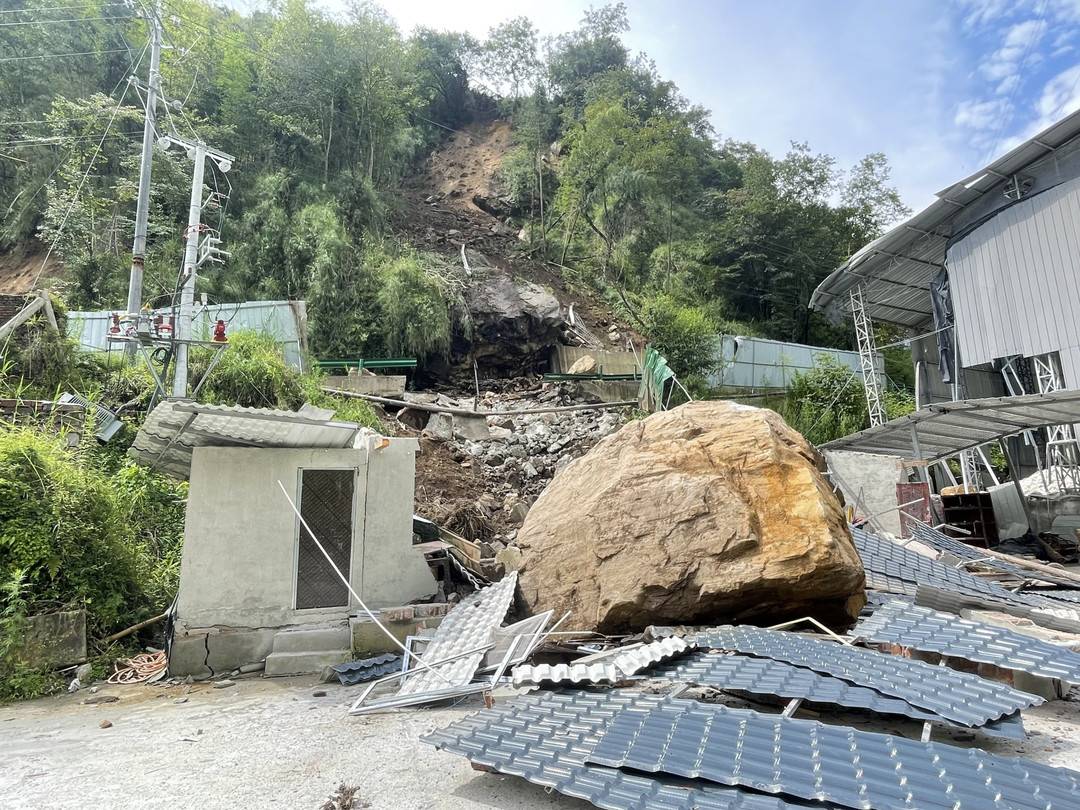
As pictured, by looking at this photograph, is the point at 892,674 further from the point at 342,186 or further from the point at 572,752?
the point at 342,186

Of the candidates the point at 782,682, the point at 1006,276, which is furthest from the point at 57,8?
the point at 1006,276

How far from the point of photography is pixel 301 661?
646 centimetres

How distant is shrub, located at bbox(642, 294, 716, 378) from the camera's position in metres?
19.7

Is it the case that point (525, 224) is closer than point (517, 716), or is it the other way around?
point (517, 716)

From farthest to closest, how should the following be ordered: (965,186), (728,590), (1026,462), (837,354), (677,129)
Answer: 1. (677,129)
2. (837,354)
3. (1026,462)
4. (965,186)
5. (728,590)

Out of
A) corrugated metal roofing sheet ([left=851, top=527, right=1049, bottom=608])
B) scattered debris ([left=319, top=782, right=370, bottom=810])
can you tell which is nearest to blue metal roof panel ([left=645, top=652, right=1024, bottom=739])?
scattered debris ([left=319, top=782, right=370, bottom=810])

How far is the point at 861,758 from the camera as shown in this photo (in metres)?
2.92

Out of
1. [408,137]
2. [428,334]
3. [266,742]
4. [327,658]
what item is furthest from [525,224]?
[266,742]

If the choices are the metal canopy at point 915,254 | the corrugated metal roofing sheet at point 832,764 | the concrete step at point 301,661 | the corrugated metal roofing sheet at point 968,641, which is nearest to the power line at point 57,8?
the concrete step at point 301,661

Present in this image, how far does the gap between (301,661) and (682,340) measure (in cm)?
1552

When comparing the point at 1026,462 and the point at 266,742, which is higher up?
the point at 1026,462

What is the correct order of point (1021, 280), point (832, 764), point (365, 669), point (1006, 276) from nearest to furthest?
point (832, 764), point (365, 669), point (1021, 280), point (1006, 276)

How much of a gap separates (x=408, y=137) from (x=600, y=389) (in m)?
15.9

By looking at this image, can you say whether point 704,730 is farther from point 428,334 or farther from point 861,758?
point 428,334
